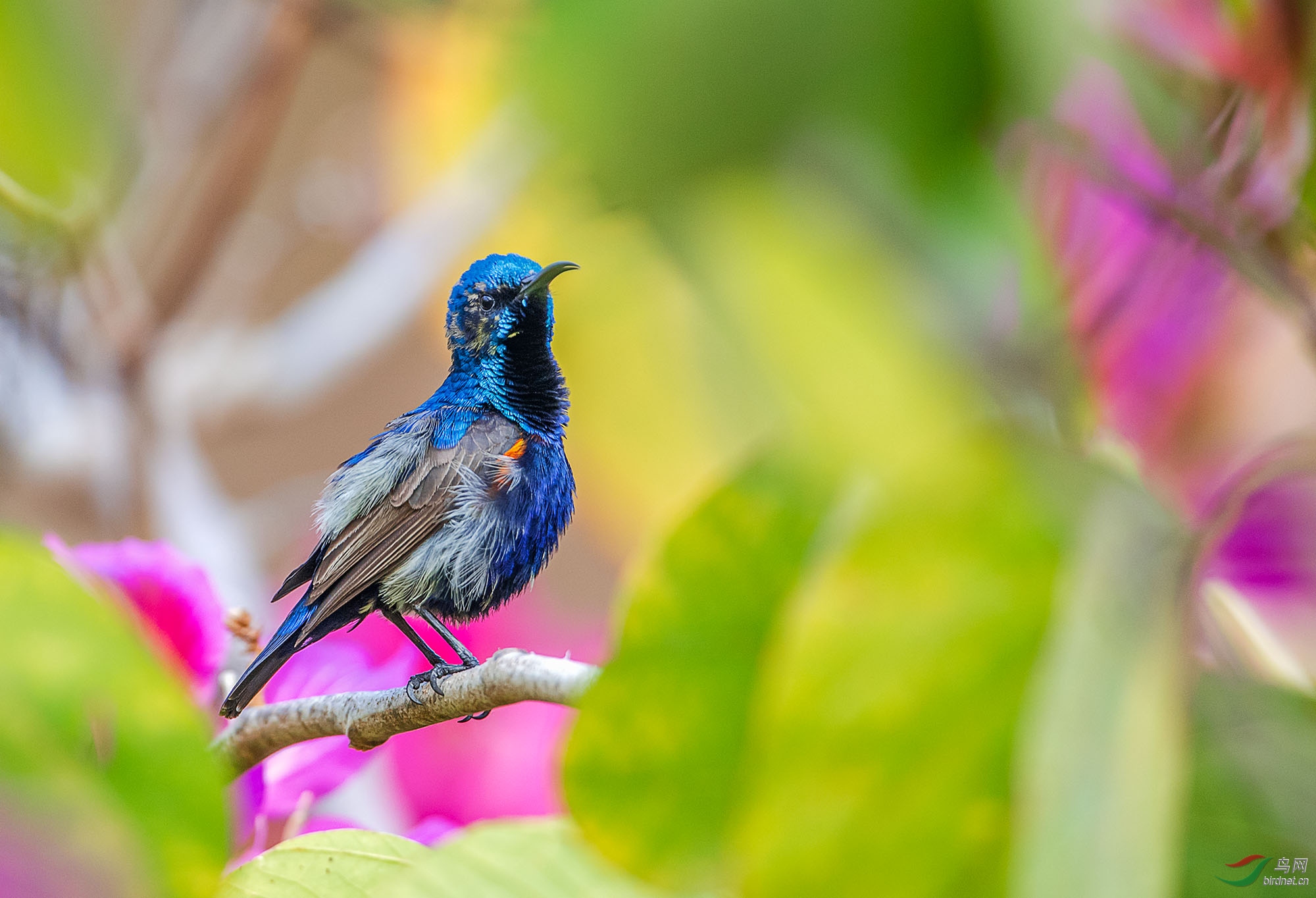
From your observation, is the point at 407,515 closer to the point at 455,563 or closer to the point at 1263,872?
the point at 455,563

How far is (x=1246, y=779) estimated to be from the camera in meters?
0.15

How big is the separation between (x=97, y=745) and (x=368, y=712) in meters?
0.08

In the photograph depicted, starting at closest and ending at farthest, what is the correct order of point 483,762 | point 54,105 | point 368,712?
point 54,105 → point 368,712 → point 483,762

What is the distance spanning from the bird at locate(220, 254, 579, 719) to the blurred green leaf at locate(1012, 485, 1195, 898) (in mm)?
133

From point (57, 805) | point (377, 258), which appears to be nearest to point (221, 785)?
point (57, 805)

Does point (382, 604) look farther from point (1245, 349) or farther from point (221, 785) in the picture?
point (1245, 349)

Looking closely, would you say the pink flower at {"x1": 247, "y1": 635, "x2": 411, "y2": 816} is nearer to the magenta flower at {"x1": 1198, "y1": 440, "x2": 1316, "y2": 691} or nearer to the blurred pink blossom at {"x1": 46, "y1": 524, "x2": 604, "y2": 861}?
the blurred pink blossom at {"x1": 46, "y1": 524, "x2": 604, "y2": 861}

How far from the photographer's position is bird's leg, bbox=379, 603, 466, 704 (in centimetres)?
19

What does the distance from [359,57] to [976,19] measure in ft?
1.06

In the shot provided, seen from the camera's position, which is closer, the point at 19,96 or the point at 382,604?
the point at 19,96

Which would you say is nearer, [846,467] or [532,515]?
[846,467]

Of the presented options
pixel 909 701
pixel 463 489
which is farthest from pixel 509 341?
pixel 909 701

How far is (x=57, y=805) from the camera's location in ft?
0.35

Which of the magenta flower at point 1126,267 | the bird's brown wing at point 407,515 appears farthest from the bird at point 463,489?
the magenta flower at point 1126,267
